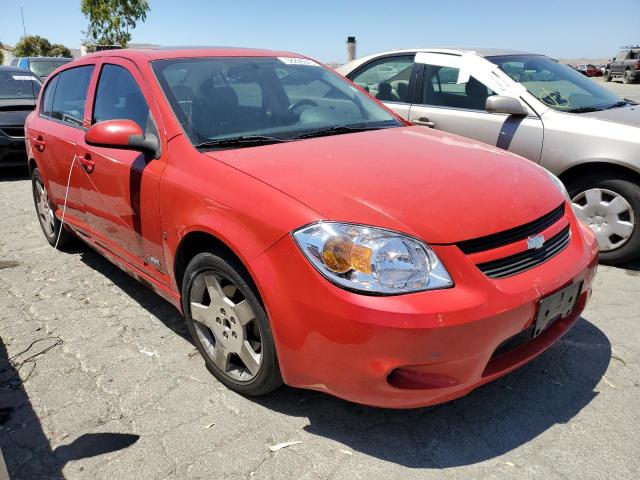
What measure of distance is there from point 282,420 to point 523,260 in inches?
49.6

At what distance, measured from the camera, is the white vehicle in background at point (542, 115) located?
4027 mm

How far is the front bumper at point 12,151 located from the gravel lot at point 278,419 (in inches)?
215

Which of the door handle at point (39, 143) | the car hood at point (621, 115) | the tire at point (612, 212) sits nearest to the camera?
the tire at point (612, 212)

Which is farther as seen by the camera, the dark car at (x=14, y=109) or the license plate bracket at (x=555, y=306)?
the dark car at (x=14, y=109)

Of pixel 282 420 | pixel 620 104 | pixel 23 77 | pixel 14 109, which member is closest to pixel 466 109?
pixel 620 104

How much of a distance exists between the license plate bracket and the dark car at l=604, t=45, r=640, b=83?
32.9m

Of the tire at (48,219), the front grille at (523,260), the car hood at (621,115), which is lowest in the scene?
the tire at (48,219)

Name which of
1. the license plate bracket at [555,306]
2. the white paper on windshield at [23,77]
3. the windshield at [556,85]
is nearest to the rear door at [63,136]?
the license plate bracket at [555,306]

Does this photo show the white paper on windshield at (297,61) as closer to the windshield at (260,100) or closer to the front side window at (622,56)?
the windshield at (260,100)

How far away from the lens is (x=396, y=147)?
2.85m

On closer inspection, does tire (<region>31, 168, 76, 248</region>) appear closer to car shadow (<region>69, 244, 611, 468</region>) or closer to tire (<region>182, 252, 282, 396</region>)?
tire (<region>182, 252, 282, 396</region>)

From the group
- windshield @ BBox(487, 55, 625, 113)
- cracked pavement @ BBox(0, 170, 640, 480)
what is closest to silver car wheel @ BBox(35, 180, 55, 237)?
cracked pavement @ BBox(0, 170, 640, 480)

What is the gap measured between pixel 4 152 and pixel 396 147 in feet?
23.1

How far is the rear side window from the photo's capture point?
12.4 ft
